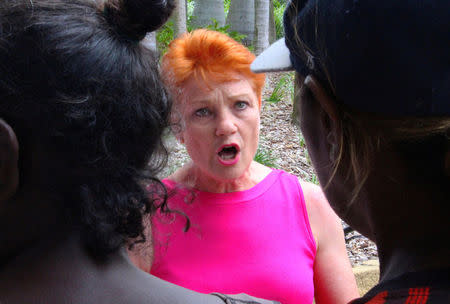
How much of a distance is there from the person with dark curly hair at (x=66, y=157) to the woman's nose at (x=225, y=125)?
4.45 ft

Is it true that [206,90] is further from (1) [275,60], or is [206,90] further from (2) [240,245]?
(1) [275,60]

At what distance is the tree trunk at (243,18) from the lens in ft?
31.3

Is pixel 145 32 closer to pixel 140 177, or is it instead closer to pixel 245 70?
pixel 140 177

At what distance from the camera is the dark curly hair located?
121 centimetres

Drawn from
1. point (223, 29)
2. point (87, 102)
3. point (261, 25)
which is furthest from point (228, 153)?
point (261, 25)

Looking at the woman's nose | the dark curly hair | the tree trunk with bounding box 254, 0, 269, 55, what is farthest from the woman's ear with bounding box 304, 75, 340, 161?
the tree trunk with bounding box 254, 0, 269, 55

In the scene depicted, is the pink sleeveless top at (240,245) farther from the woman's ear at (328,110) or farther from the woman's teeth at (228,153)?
the woman's ear at (328,110)

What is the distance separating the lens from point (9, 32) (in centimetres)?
123

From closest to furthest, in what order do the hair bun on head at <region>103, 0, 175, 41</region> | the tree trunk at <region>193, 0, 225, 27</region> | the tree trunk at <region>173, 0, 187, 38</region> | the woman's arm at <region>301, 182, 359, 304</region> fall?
the hair bun on head at <region>103, 0, 175, 41</region>
the woman's arm at <region>301, 182, 359, 304</region>
the tree trunk at <region>173, 0, 187, 38</region>
the tree trunk at <region>193, 0, 225, 27</region>

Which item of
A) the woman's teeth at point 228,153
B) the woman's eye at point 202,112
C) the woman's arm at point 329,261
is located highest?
the woman's eye at point 202,112

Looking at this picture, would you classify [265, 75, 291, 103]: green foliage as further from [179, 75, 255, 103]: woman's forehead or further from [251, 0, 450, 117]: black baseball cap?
[251, 0, 450, 117]: black baseball cap

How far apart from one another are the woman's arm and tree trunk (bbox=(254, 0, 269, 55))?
6856 millimetres

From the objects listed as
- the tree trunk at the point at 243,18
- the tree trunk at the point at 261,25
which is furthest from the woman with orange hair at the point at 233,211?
the tree trunk at the point at 243,18

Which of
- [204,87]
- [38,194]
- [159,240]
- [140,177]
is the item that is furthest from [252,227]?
[38,194]
